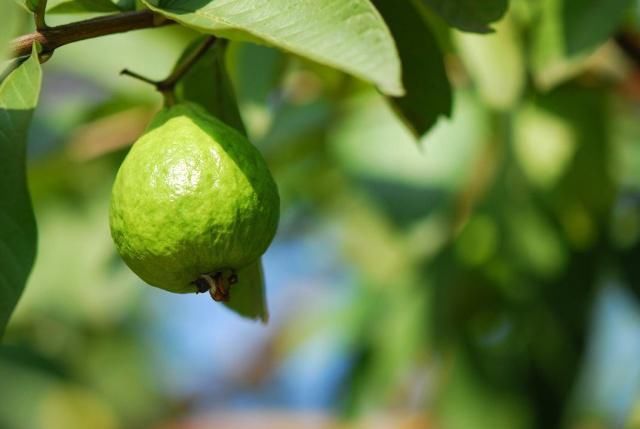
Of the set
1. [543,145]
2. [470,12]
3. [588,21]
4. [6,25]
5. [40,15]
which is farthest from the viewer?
[543,145]

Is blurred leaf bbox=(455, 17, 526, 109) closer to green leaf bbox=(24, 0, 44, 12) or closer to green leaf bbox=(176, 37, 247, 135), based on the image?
green leaf bbox=(176, 37, 247, 135)

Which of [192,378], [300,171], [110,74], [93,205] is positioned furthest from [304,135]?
[192,378]

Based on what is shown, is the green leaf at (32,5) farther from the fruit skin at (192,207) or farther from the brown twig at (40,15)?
the fruit skin at (192,207)

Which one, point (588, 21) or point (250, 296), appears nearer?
point (250, 296)

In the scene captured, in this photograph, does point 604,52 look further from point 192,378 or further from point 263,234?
point 192,378

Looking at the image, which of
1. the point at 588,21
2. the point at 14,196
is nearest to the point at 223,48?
the point at 14,196

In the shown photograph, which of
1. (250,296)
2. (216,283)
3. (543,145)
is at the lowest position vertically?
(543,145)

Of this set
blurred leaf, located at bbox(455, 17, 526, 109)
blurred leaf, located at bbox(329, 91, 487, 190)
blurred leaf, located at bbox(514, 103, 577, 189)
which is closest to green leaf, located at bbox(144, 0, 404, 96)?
blurred leaf, located at bbox(455, 17, 526, 109)

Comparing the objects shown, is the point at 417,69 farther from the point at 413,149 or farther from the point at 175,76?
the point at 413,149
